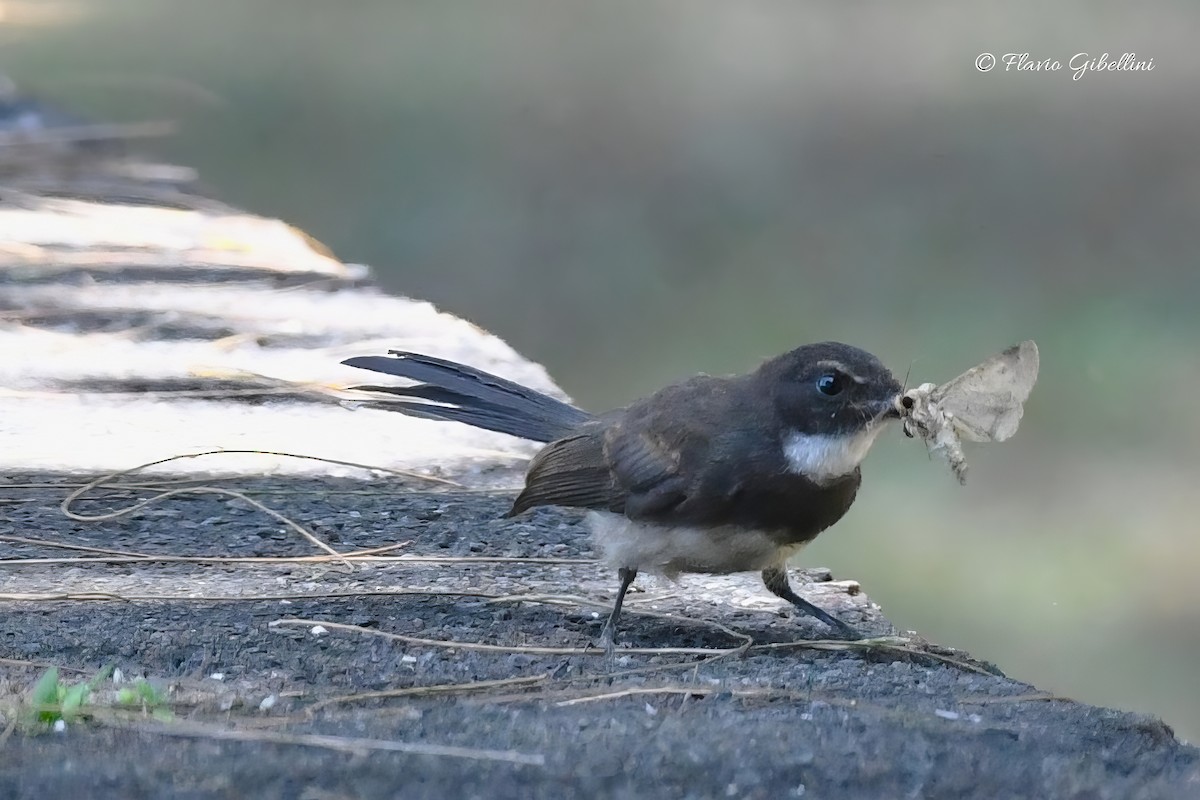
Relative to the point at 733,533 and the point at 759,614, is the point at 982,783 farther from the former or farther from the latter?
the point at 759,614

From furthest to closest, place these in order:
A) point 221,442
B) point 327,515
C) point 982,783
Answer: point 221,442 → point 327,515 → point 982,783

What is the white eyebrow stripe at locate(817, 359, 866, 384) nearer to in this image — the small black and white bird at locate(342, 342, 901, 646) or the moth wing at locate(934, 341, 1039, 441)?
the small black and white bird at locate(342, 342, 901, 646)

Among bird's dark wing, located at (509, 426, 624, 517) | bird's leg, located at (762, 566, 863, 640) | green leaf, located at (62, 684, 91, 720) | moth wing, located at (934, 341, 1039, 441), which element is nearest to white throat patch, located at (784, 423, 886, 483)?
moth wing, located at (934, 341, 1039, 441)

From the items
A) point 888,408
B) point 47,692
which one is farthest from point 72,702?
point 888,408

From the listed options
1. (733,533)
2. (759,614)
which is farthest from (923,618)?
(733,533)

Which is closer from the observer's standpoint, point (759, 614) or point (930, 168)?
point (930, 168)

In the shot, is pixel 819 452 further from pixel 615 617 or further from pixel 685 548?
pixel 615 617

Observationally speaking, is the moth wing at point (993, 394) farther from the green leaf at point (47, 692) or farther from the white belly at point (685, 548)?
the green leaf at point (47, 692)
